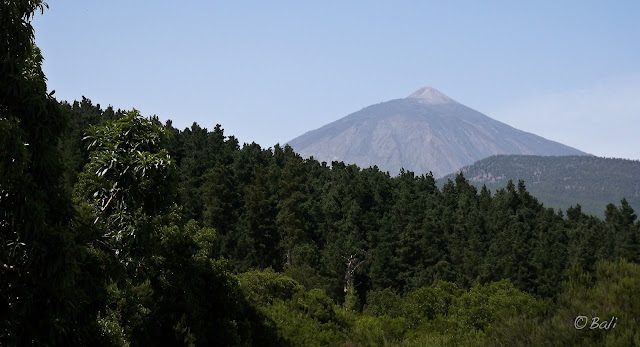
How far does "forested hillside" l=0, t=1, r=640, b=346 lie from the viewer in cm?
768

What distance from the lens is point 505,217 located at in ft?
265

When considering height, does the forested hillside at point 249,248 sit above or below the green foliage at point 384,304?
above

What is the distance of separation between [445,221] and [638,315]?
68.6 meters

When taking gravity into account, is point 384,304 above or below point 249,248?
below

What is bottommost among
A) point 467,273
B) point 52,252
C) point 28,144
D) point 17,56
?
point 467,273

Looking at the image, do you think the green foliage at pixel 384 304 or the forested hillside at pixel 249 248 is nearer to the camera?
the forested hillside at pixel 249 248

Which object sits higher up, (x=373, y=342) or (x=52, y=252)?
(x=52, y=252)

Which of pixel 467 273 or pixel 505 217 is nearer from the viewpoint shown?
pixel 467 273

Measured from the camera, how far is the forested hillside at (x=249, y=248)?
302 inches

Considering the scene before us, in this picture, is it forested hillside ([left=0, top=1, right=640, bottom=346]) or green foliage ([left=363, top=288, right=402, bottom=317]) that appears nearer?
forested hillside ([left=0, top=1, right=640, bottom=346])

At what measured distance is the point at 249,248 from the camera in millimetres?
69375

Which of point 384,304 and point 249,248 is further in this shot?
point 249,248

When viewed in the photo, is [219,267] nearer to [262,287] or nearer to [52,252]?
[262,287]

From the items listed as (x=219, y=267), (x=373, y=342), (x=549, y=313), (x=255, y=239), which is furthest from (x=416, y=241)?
(x=549, y=313)
